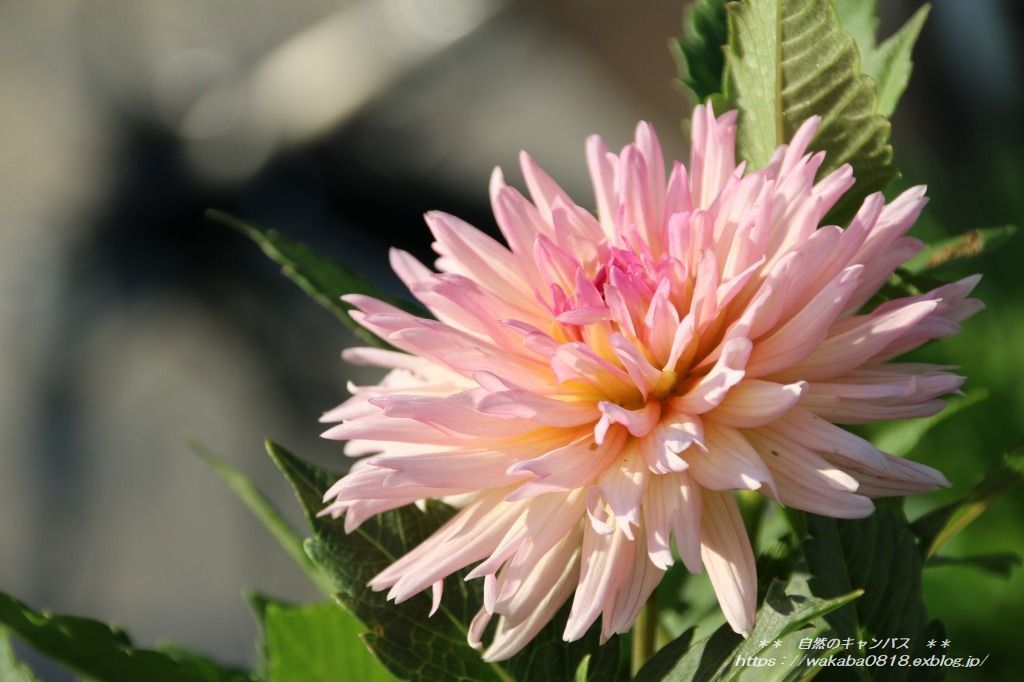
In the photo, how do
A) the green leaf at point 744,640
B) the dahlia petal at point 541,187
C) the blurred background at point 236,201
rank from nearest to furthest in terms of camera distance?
1. the green leaf at point 744,640
2. the dahlia petal at point 541,187
3. the blurred background at point 236,201

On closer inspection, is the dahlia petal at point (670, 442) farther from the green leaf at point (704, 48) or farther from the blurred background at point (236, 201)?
the blurred background at point (236, 201)

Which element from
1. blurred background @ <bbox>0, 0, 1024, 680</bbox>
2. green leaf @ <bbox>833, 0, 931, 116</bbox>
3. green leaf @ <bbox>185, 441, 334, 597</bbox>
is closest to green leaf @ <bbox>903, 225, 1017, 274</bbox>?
green leaf @ <bbox>833, 0, 931, 116</bbox>

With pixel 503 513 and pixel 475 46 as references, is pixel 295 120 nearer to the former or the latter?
pixel 475 46

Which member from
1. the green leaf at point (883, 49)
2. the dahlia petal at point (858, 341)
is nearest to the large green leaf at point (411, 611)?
the dahlia petal at point (858, 341)

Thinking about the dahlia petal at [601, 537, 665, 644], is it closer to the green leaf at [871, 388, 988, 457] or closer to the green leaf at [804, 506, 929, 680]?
the green leaf at [804, 506, 929, 680]

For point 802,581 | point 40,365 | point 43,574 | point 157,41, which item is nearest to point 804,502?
point 802,581

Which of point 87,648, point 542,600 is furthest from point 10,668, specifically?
point 542,600

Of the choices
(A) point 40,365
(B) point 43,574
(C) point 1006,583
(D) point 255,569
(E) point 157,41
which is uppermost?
(E) point 157,41

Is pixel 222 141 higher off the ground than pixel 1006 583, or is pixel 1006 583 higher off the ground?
pixel 222 141

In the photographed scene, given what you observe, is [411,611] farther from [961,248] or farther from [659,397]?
[961,248]
